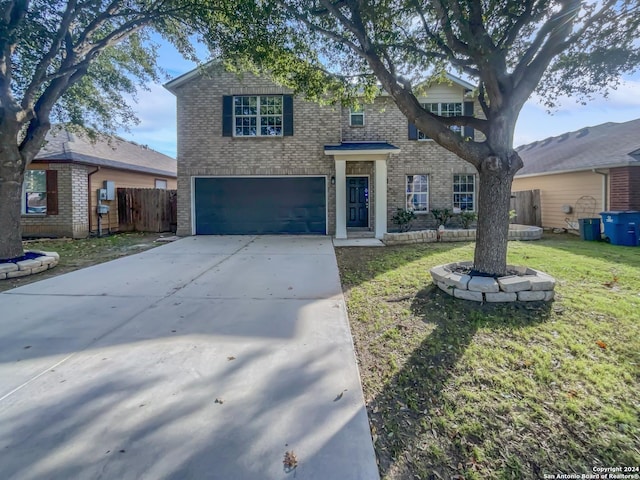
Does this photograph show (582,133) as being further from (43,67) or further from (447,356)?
(43,67)

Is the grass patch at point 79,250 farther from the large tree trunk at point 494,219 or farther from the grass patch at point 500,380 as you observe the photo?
the large tree trunk at point 494,219

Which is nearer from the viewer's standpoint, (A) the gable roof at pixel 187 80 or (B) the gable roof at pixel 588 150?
(B) the gable roof at pixel 588 150

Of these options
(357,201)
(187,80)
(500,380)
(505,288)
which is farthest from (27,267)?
(357,201)

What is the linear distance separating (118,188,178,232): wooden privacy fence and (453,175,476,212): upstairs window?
1251cm

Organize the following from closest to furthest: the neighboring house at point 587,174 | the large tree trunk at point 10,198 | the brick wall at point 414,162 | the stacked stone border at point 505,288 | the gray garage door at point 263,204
A: the stacked stone border at point 505,288, the large tree trunk at point 10,198, the neighboring house at point 587,174, the gray garage door at point 263,204, the brick wall at point 414,162

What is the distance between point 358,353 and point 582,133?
20568mm

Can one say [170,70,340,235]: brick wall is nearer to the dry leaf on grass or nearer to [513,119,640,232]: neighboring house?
[513,119,640,232]: neighboring house

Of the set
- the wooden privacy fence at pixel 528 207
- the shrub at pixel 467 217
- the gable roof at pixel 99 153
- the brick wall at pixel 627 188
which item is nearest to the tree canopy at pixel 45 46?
the gable roof at pixel 99 153

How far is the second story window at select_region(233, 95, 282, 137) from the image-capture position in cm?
1309

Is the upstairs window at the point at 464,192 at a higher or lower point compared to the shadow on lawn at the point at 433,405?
higher

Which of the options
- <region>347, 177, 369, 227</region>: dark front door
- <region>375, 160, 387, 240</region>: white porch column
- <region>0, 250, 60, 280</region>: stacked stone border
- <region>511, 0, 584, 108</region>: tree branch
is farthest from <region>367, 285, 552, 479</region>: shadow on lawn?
<region>347, 177, 369, 227</region>: dark front door

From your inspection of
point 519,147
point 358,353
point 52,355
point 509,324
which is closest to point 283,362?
point 358,353

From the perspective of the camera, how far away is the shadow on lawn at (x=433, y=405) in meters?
2.11

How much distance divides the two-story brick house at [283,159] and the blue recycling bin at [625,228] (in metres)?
4.52
